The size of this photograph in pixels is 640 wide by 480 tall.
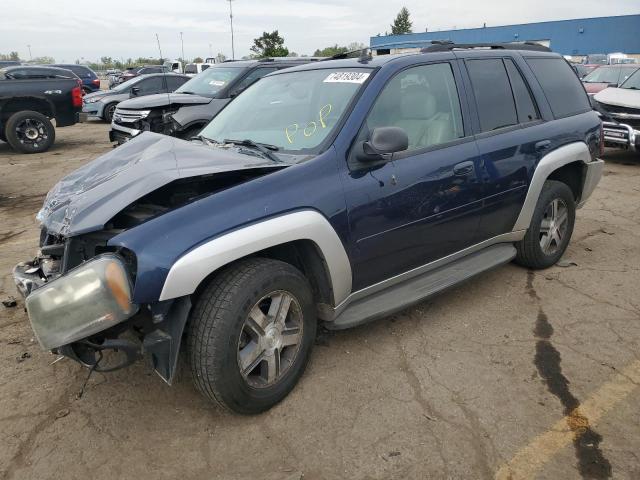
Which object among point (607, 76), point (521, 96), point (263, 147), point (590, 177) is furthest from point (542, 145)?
point (607, 76)

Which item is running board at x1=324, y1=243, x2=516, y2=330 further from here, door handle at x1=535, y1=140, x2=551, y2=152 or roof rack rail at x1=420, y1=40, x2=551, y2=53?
roof rack rail at x1=420, y1=40, x2=551, y2=53

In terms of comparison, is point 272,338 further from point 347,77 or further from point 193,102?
point 193,102

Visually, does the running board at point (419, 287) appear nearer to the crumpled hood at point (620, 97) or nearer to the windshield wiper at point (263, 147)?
the windshield wiper at point (263, 147)

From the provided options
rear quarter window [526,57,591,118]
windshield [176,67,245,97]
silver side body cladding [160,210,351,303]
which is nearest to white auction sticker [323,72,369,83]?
silver side body cladding [160,210,351,303]

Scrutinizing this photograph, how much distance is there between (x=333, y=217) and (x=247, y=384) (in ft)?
3.21

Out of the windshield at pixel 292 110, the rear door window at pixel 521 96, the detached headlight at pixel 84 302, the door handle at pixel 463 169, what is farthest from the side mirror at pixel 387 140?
the rear door window at pixel 521 96

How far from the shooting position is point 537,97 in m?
4.12

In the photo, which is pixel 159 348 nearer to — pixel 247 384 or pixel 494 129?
pixel 247 384

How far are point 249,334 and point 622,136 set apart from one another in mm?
8717

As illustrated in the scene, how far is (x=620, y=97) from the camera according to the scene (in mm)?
9336

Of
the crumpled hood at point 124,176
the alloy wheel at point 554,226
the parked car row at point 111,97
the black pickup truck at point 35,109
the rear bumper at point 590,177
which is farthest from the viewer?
the parked car row at point 111,97

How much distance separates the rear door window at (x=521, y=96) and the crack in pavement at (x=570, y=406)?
150cm

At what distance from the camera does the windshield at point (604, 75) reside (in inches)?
476

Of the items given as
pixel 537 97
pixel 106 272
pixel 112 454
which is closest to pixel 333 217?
pixel 106 272
